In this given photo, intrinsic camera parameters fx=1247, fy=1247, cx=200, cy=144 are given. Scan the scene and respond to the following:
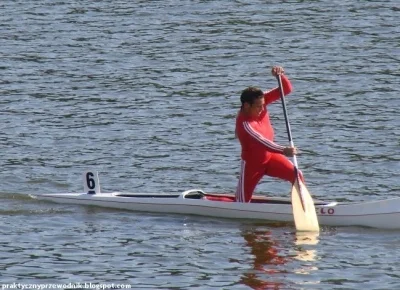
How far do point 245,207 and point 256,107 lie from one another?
167 cm

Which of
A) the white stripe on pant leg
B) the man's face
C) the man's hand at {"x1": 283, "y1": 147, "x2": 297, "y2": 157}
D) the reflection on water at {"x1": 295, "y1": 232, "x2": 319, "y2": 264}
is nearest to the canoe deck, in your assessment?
the white stripe on pant leg

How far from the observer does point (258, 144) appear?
18.2m

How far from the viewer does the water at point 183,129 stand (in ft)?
54.1

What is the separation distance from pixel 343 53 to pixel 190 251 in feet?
46.0

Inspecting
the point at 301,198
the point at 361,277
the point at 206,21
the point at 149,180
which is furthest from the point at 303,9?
the point at 361,277

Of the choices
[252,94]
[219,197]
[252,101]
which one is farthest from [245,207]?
[252,94]

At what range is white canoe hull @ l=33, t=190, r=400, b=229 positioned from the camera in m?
18.0

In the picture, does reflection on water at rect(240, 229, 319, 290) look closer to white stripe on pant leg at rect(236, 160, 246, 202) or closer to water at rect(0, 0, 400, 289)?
water at rect(0, 0, 400, 289)

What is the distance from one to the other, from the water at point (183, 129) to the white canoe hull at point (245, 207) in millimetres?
192

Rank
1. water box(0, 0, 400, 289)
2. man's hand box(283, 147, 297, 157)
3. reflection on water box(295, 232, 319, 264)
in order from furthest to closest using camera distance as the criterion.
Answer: man's hand box(283, 147, 297, 157) < reflection on water box(295, 232, 319, 264) < water box(0, 0, 400, 289)

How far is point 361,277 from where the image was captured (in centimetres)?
1572

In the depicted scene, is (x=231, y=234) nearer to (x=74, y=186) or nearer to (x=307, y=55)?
(x=74, y=186)

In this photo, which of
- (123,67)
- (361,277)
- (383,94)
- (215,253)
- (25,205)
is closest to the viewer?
(361,277)

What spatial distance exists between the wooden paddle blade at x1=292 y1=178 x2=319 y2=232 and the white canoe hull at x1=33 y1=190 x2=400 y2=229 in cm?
28
